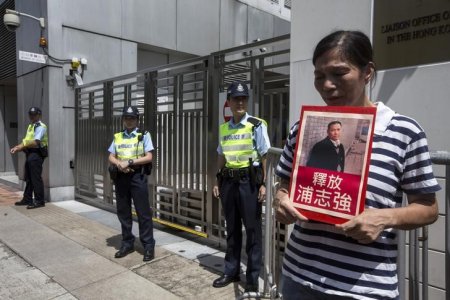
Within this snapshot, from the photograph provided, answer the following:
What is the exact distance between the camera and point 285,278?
1.74m

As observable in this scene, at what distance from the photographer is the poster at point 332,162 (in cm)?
141

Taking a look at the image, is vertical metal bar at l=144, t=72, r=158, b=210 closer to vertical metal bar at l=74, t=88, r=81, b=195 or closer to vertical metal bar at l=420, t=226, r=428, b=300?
vertical metal bar at l=74, t=88, r=81, b=195

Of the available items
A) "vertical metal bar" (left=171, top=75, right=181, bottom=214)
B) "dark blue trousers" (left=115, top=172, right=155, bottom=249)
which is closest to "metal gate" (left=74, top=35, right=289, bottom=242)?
"vertical metal bar" (left=171, top=75, right=181, bottom=214)

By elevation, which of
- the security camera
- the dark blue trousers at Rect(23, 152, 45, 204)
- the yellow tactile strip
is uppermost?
the security camera

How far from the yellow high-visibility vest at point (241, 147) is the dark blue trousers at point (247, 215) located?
0.59 feet

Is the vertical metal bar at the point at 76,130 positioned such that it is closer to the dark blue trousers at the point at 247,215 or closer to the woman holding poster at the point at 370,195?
the dark blue trousers at the point at 247,215

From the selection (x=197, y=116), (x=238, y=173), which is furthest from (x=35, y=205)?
(x=238, y=173)

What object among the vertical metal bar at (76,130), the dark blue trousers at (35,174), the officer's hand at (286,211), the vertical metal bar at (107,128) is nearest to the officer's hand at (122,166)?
the vertical metal bar at (107,128)

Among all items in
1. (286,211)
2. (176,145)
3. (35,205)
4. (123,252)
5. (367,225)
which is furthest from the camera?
(35,205)

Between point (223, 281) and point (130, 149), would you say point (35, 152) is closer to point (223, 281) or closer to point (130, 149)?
point (130, 149)

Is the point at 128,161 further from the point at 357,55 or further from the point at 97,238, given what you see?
the point at 357,55

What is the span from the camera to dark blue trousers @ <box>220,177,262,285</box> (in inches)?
156

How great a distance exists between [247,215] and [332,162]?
2582 mm

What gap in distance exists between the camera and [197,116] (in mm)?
5750
